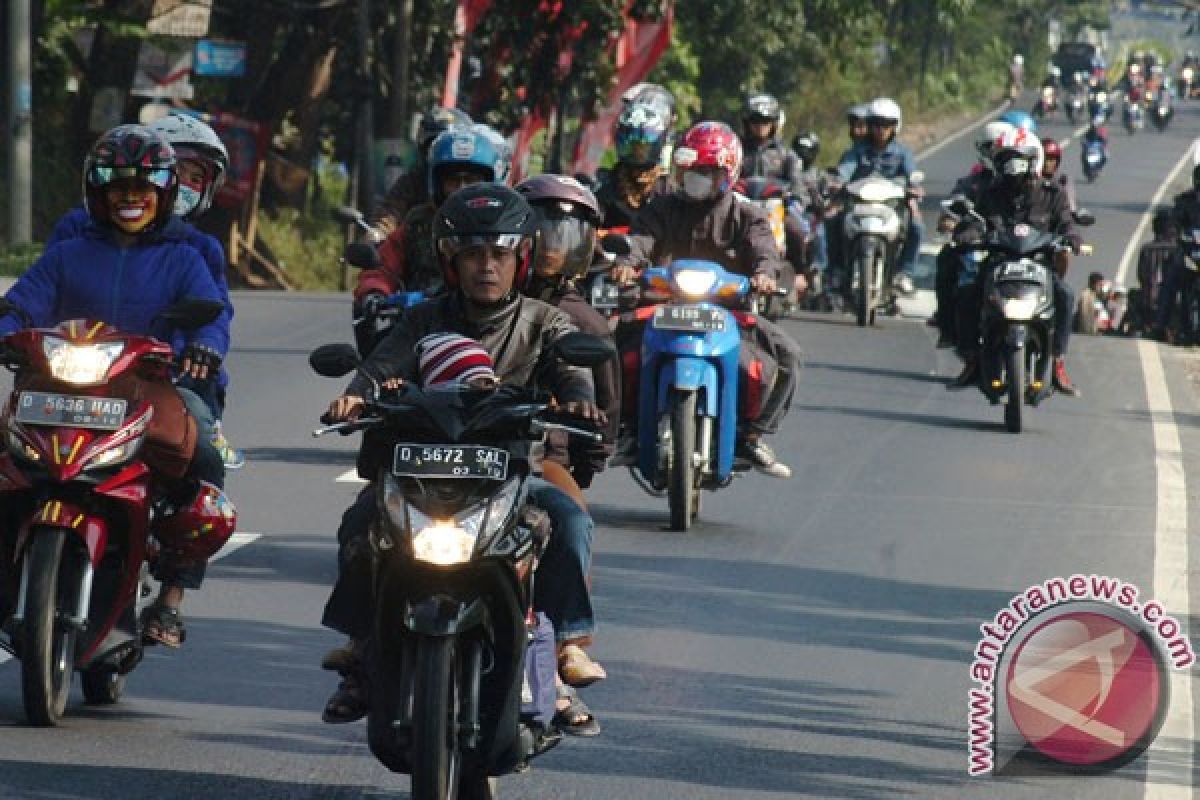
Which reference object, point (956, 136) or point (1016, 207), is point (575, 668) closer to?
point (1016, 207)

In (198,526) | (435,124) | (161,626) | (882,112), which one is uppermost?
(435,124)

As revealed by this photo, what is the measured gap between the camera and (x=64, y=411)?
26.7 ft

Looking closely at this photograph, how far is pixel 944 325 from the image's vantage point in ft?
65.8

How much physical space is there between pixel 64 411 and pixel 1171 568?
618 cm

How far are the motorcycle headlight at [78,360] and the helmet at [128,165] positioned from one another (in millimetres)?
951

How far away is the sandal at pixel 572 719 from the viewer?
7516mm

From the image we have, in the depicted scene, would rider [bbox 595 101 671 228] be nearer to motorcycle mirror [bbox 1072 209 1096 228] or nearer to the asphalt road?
the asphalt road

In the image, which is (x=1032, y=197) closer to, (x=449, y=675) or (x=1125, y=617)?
(x=1125, y=617)

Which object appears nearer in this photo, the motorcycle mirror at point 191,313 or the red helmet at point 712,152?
the motorcycle mirror at point 191,313

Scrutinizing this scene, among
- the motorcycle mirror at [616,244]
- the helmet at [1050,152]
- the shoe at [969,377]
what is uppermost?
the motorcycle mirror at [616,244]

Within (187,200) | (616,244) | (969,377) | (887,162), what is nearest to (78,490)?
(187,200)

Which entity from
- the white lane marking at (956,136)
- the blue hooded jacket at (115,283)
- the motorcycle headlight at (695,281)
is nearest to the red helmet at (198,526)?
the blue hooded jacket at (115,283)

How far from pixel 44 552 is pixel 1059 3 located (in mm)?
106712

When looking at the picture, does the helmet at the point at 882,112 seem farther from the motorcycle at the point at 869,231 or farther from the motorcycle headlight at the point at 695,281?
the motorcycle headlight at the point at 695,281
